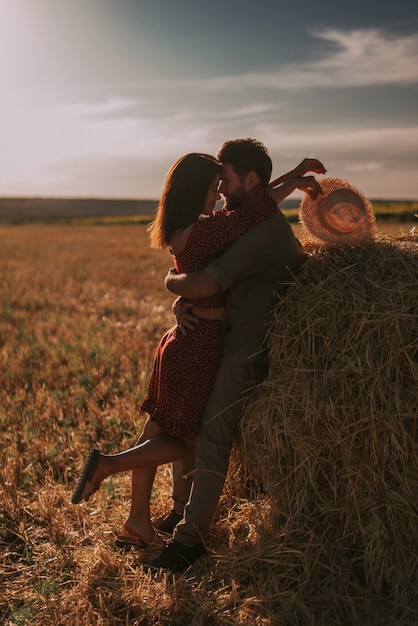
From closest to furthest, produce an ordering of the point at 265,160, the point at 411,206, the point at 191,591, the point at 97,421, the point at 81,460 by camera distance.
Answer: the point at 191,591
the point at 265,160
the point at 81,460
the point at 97,421
the point at 411,206

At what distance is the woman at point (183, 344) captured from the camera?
3715 millimetres

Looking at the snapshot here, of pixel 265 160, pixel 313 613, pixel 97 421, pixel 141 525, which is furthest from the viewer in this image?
pixel 97 421

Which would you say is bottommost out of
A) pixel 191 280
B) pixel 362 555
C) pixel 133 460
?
pixel 362 555

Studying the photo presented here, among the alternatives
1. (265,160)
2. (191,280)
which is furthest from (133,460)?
(265,160)

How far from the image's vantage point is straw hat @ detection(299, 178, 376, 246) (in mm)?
3924

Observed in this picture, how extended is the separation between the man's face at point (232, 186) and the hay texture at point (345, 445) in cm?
59

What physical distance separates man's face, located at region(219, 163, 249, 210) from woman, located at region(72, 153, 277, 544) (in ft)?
0.15

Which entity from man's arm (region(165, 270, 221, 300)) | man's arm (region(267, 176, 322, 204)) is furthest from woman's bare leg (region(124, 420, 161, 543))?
man's arm (region(267, 176, 322, 204))

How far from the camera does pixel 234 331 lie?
3816 millimetres

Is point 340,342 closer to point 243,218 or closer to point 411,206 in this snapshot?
point 243,218

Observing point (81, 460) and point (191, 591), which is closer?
point (191, 591)

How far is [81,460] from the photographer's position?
5270mm

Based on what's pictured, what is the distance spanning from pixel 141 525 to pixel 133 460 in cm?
41

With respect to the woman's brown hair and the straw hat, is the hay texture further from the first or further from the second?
the woman's brown hair
